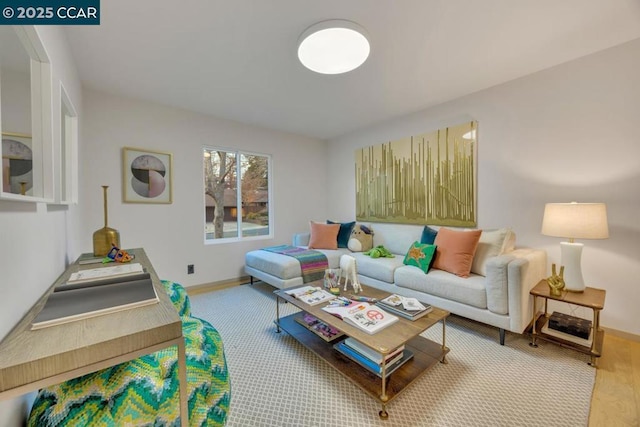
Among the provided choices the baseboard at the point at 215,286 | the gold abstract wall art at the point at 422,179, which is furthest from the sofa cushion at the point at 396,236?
the baseboard at the point at 215,286

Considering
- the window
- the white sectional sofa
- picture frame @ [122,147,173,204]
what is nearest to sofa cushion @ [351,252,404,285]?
the white sectional sofa

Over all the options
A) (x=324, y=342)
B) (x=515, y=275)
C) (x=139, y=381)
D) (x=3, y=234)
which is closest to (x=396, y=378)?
(x=324, y=342)

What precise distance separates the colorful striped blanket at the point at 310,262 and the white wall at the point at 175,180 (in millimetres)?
912

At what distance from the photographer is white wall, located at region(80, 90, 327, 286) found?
2.65 metres

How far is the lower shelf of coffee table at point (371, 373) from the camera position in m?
1.42

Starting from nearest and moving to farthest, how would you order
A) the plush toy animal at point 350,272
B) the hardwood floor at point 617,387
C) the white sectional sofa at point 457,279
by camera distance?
the hardwood floor at point 617,387, the white sectional sofa at point 457,279, the plush toy animal at point 350,272

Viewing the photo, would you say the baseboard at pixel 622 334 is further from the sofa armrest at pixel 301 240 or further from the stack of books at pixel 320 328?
the sofa armrest at pixel 301 240

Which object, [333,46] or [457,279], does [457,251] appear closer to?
[457,279]

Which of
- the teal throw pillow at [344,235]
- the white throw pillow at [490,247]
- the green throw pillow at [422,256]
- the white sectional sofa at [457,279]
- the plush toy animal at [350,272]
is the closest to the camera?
the white sectional sofa at [457,279]

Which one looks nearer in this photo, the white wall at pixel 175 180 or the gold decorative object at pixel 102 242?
the gold decorative object at pixel 102 242

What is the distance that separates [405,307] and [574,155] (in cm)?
209

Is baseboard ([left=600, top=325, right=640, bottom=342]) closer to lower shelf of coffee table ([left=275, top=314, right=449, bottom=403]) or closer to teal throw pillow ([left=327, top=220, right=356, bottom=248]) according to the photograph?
lower shelf of coffee table ([left=275, top=314, right=449, bottom=403])

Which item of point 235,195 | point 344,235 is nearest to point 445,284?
point 344,235

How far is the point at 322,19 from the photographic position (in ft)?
5.45
